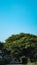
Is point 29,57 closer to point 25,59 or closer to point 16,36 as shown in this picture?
point 25,59

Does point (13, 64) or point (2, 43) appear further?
point (2, 43)

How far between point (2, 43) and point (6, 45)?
2.96 metres

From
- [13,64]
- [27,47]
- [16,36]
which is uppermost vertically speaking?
[16,36]

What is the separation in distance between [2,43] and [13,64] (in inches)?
182

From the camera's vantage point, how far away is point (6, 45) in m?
24.7

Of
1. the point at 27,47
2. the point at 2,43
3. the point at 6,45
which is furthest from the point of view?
the point at 2,43

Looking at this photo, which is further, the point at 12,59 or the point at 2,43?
the point at 2,43

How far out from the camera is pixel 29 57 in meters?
23.7

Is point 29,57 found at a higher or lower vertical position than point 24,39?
lower

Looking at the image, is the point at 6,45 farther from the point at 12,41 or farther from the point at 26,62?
the point at 26,62

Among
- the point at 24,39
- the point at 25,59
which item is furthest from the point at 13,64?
the point at 24,39

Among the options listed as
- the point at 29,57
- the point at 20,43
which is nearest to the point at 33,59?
the point at 29,57

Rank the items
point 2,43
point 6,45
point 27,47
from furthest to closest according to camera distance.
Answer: point 2,43 → point 6,45 → point 27,47

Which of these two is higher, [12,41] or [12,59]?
[12,41]
